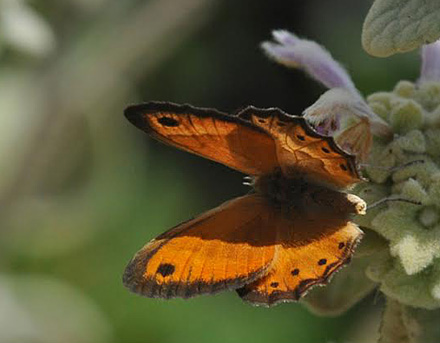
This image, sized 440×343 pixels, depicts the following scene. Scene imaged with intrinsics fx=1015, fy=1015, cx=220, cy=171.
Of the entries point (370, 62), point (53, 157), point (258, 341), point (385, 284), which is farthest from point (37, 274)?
point (385, 284)

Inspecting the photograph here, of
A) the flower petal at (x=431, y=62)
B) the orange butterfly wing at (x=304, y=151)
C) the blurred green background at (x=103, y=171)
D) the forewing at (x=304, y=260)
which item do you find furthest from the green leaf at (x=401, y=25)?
the blurred green background at (x=103, y=171)

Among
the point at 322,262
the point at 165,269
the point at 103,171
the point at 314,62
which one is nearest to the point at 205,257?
the point at 165,269

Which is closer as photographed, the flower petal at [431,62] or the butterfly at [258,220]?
the butterfly at [258,220]

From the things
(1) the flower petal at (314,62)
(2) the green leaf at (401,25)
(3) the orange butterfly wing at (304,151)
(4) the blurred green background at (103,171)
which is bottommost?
(4) the blurred green background at (103,171)

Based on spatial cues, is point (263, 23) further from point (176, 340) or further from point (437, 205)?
point (437, 205)

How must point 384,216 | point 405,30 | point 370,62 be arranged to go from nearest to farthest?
1. point 405,30
2. point 384,216
3. point 370,62

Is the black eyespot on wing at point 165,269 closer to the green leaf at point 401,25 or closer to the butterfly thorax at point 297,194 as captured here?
the butterfly thorax at point 297,194

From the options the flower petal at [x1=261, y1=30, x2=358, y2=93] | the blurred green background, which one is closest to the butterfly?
the flower petal at [x1=261, y1=30, x2=358, y2=93]

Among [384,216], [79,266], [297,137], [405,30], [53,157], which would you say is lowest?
[79,266]
